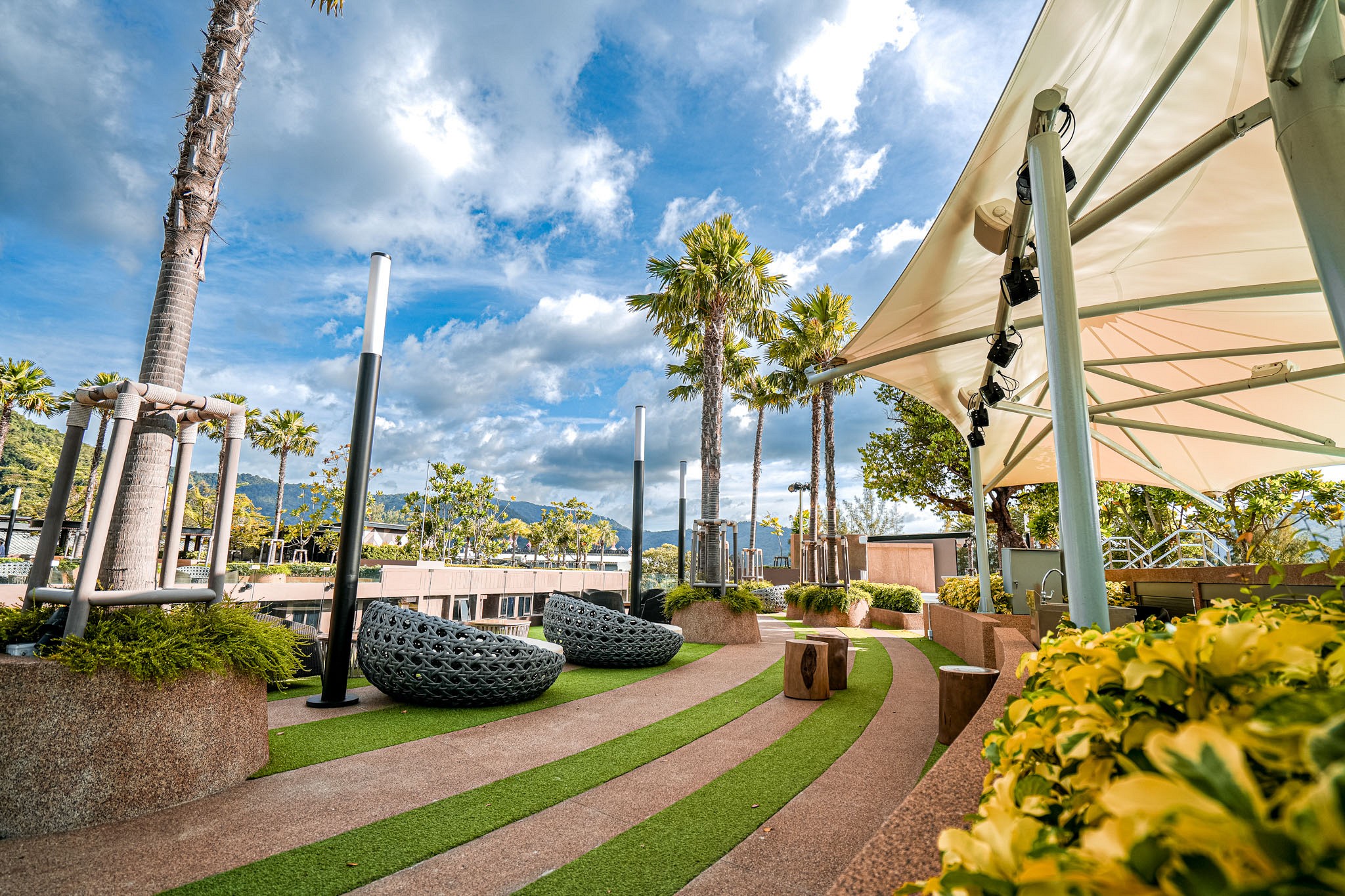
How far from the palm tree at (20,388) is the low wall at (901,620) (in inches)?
1361

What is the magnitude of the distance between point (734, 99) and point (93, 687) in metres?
13.6

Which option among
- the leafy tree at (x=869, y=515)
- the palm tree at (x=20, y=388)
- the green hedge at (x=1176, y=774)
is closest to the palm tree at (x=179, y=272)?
the green hedge at (x=1176, y=774)

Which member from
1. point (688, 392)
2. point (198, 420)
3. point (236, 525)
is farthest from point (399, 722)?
point (236, 525)

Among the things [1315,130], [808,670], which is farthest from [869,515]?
[1315,130]

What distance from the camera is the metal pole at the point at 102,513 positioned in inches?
115

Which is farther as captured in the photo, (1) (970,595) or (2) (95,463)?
(2) (95,463)

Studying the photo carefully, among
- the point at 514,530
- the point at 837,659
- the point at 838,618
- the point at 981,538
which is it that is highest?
the point at 514,530

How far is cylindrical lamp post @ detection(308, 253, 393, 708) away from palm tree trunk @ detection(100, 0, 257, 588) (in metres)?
1.21

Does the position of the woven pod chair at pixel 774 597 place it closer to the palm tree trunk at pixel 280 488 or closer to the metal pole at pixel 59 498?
the metal pole at pixel 59 498

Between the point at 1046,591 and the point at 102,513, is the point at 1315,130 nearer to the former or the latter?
the point at 102,513

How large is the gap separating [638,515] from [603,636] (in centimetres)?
342

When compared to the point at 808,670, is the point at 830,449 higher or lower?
higher

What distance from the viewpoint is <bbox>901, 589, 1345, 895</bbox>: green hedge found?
354mm

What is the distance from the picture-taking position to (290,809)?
2.97m
